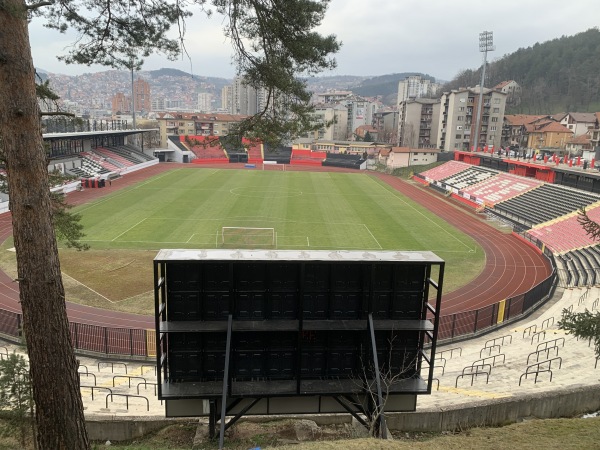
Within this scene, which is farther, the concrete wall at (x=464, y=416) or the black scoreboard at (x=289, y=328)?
the concrete wall at (x=464, y=416)

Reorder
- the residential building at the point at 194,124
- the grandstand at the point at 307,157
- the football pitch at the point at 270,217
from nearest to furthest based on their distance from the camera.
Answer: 1. the football pitch at the point at 270,217
2. the grandstand at the point at 307,157
3. the residential building at the point at 194,124

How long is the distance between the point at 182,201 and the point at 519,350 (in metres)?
38.1

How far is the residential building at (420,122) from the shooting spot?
10475cm

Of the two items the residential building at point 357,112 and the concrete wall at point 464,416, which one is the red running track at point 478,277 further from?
the residential building at point 357,112

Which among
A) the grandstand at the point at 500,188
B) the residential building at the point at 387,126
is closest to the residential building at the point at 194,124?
the residential building at the point at 387,126

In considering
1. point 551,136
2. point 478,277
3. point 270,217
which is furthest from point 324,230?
point 551,136

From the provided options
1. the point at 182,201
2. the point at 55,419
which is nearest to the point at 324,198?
the point at 182,201

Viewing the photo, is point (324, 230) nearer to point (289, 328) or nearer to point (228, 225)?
point (228, 225)

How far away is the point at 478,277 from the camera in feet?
90.9

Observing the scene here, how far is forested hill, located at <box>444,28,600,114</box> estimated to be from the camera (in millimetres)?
130750

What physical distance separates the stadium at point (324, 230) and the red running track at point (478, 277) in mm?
→ 104

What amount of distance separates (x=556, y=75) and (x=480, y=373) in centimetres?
15267

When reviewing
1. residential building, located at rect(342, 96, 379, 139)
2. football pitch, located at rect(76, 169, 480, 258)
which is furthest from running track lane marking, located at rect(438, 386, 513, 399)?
residential building, located at rect(342, 96, 379, 139)

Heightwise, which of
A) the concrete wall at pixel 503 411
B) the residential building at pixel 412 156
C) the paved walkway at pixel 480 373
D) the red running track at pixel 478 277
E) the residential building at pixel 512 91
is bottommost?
the red running track at pixel 478 277
